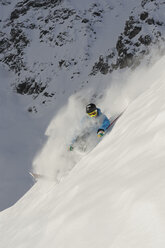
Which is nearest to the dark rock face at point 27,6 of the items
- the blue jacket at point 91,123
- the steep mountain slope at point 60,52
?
the steep mountain slope at point 60,52

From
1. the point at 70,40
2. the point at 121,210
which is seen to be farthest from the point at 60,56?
the point at 121,210

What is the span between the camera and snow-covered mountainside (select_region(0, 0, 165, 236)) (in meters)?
26.4

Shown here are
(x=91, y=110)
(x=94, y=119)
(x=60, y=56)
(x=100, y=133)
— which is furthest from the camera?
(x=60, y=56)

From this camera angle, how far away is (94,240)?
5.37 ft

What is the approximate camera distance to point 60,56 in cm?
3547

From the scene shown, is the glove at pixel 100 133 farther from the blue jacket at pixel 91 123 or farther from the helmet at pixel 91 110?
the helmet at pixel 91 110

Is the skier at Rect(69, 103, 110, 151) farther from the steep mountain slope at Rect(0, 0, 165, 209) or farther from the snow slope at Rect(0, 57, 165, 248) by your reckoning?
the steep mountain slope at Rect(0, 0, 165, 209)

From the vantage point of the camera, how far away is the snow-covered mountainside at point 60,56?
2639cm

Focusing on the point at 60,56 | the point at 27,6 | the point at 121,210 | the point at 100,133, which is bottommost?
the point at 60,56

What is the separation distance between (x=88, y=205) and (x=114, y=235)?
697 millimetres

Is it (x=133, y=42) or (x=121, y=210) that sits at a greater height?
(x=121, y=210)

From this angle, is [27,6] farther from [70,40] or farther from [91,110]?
[91,110]

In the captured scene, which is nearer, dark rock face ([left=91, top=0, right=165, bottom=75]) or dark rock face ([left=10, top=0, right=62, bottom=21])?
dark rock face ([left=91, top=0, right=165, bottom=75])

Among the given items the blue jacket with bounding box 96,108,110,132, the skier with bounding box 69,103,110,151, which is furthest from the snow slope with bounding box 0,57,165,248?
the skier with bounding box 69,103,110,151
